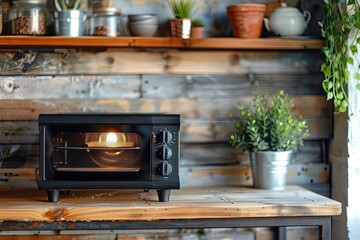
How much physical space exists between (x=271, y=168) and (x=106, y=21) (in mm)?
888

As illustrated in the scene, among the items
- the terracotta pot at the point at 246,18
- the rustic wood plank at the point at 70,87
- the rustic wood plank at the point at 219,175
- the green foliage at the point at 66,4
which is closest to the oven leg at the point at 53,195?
the rustic wood plank at the point at 219,175

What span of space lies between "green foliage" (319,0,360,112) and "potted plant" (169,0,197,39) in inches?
20.9

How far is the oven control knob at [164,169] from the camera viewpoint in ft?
7.76

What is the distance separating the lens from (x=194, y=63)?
9.20ft

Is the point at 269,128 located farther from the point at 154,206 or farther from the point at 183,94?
the point at 154,206

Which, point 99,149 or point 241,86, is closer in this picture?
point 99,149

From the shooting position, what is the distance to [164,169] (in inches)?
93.1

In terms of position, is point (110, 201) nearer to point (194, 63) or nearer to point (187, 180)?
point (187, 180)

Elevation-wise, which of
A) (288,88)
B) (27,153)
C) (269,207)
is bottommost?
(269,207)

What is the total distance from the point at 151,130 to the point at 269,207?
50cm

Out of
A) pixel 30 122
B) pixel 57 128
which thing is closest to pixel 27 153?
pixel 30 122

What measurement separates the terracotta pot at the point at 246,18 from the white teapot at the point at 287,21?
0.20 ft

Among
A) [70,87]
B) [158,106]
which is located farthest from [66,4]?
[158,106]

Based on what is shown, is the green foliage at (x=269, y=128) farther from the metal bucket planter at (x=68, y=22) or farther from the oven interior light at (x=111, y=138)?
the metal bucket planter at (x=68, y=22)
